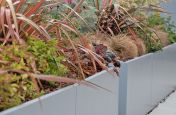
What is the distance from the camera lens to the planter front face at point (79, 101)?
2.28 metres

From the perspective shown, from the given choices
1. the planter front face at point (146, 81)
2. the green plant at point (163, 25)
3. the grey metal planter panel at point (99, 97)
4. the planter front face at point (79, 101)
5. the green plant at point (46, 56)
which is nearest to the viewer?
the planter front face at point (79, 101)

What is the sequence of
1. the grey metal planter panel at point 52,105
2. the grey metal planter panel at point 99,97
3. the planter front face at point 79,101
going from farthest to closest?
1. the grey metal planter panel at point 99,97
2. the planter front face at point 79,101
3. the grey metal planter panel at point 52,105

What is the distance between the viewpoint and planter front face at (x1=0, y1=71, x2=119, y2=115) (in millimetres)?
2281

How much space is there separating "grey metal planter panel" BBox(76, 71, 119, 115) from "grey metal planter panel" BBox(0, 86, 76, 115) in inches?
5.5

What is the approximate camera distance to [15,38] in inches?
108

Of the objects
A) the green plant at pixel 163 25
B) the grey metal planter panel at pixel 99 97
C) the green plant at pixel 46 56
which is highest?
the green plant at pixel 46 56

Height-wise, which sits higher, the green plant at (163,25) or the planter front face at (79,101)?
the planter front face at (79,101)

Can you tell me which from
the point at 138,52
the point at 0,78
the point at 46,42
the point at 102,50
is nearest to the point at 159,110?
the point at 138,52

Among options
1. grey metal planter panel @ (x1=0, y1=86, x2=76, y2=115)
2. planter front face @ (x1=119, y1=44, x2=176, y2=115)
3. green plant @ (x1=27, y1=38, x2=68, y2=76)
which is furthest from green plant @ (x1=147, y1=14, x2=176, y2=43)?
grey metal planter panel @ (x1=0, y1=86, x2=76, y2=115)

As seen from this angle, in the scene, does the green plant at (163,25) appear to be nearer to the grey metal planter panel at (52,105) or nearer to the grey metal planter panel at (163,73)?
the grey metal planter panel at (163,73)

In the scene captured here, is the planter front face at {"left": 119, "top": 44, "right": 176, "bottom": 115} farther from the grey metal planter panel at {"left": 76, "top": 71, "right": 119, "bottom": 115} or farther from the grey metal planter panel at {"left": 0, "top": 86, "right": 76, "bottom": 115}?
the grey metal planter panel at {"left": 0, "top": 86, "right": 76, "bottom": 115}

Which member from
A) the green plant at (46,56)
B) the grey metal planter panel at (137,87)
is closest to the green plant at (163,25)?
the grey metal planter panel at (137,87)

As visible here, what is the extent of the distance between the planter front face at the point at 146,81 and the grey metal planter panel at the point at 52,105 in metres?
1.48

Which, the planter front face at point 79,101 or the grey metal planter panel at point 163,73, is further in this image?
the grey metal planter panel at point 163,73
